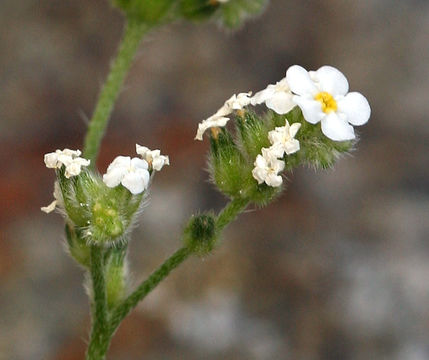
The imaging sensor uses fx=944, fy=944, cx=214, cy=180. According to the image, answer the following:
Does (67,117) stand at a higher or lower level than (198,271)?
higher

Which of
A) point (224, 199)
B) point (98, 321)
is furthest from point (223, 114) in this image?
point (224, 199)

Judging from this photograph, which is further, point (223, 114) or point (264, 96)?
point (223, 114)

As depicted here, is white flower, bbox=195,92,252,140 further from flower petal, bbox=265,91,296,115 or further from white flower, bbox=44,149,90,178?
white flower, bbox=44,149,90,178

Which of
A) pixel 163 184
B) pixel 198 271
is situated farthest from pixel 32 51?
pixel 198 271

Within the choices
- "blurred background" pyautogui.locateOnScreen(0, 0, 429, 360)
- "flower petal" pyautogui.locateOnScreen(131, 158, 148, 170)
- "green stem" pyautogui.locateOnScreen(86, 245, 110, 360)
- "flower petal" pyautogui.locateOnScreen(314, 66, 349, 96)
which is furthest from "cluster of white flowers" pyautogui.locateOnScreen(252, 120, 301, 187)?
"blurred background" pyautogui.locateOnScreen(0, 0, 429, 360)

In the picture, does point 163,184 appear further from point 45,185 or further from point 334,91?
point 334,91

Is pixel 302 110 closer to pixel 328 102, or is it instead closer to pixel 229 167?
pixel 328 102
